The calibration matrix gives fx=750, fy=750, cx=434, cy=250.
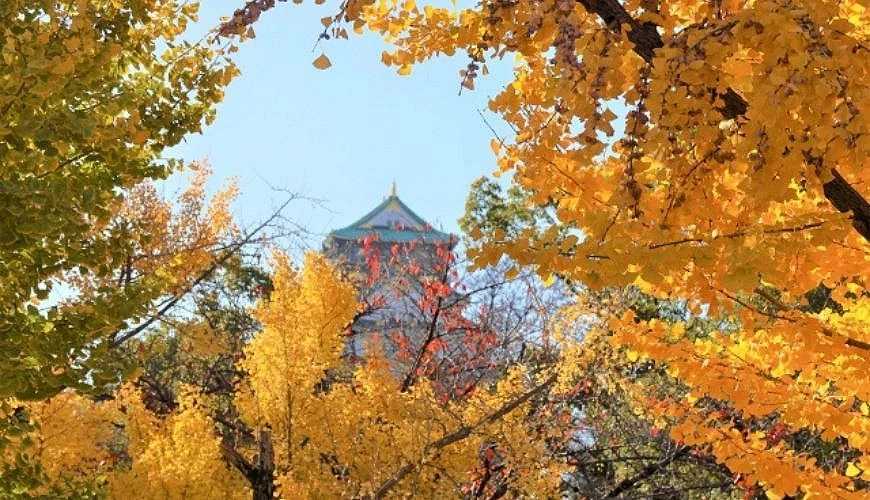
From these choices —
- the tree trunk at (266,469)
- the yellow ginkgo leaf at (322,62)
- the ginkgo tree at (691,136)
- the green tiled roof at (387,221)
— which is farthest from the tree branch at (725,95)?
the green tiled roof at (387,221)

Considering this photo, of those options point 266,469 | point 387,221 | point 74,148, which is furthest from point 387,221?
point 74,148

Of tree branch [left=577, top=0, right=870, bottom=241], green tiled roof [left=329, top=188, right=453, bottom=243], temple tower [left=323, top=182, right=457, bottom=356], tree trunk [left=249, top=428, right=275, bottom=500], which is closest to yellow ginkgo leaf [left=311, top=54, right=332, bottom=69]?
tree branch [left=577, top=0, right=870, bottom=241]

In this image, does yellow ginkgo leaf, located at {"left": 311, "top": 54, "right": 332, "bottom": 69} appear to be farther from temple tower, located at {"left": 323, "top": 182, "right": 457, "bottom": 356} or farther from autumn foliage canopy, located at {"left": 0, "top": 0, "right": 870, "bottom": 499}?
temple tower, located at {"left": 323, "top": 182, "right": 457, "bottom": 356}

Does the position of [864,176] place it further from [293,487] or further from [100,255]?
[293,487]

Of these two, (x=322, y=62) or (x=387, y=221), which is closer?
(x=322, y=62)

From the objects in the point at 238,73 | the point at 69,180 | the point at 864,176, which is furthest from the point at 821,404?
the point at 69,180

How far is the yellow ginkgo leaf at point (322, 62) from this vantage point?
1936 mm

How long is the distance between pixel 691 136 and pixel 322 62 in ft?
3.10

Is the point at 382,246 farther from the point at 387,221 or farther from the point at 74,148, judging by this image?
the point at 74,148

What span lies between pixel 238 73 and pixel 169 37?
1.02 meters

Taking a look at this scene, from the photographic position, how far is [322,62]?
6.38 feet

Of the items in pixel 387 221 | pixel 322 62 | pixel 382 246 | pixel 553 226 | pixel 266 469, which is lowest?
pixel 553 226

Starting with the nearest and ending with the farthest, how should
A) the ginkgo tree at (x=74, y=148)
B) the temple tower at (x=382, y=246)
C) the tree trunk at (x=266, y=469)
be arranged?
the ginkgo tree at (x=74, y=148), the tree trunk at (x=266, y=469), the temple tower at (x=382, y=246)

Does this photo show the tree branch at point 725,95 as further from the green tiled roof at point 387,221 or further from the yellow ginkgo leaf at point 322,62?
the green tiled roof at point 387,221
